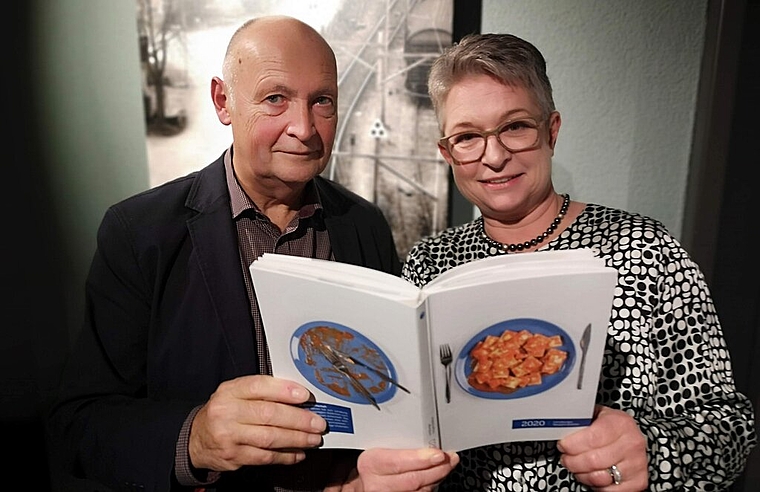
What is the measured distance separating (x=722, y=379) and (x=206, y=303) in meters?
0.87

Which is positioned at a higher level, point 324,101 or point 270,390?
point 324,101

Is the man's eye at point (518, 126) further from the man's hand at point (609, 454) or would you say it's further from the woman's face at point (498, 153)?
the man's hand at point (609, 454)

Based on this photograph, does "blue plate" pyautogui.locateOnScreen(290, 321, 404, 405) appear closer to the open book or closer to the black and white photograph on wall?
the open book

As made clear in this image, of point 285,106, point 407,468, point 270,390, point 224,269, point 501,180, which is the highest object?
point 285,106

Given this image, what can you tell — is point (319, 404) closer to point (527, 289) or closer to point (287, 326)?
point (287, 326)

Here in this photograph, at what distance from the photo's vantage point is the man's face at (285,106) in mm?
989

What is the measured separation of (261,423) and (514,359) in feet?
1.22

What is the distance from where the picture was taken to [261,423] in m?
0.85

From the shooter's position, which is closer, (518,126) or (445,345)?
(445,345)

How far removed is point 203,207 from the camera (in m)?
1.09

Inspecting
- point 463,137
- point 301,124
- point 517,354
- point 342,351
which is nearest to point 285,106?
point 301,124

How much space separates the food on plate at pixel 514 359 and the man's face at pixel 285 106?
45 centimetres

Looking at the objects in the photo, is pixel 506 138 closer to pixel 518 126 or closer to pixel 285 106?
pixel 518 126

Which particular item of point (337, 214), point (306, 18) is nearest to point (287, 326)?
point (337, 214)
